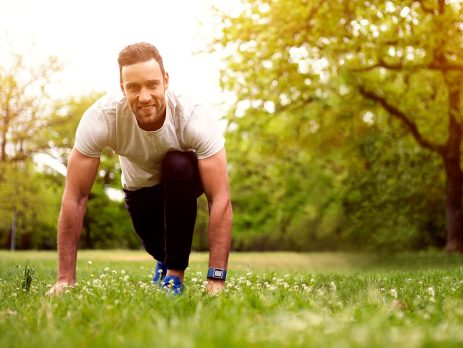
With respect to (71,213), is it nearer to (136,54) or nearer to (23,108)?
(136,54)

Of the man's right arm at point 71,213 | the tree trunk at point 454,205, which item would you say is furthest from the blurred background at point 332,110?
the man's right arm at point 71,213

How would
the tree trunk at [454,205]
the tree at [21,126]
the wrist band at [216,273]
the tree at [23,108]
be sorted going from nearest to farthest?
the wrist band at [216,273] → the tree trunk at [454,205] → the tree at [21,126] → the tree at [23,108]

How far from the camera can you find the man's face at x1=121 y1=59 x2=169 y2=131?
462cm

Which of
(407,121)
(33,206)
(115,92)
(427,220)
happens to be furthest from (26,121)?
(115,92)

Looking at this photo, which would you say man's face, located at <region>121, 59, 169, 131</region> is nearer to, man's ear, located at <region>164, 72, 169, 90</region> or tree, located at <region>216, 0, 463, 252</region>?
man's ear, located at <region>164, 72, 169, 90</region>

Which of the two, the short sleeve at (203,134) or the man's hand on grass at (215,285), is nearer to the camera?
the man's hand on grass at (215,285)

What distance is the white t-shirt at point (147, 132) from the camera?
4.82 metres

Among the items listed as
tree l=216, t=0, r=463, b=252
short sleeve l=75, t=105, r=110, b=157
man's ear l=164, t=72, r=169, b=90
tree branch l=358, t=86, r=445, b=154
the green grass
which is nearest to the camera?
the green grass

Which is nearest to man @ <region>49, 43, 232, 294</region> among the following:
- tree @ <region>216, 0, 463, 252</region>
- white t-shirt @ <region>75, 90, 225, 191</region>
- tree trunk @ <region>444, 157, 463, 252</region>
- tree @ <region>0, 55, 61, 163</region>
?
white t-shirt @ <region>75, 90, 225, 191</region>

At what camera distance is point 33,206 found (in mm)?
26062

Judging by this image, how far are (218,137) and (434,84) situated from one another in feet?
56.5

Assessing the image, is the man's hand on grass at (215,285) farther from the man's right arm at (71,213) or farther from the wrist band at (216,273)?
the man's right arm at (71,213)

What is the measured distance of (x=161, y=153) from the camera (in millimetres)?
5176

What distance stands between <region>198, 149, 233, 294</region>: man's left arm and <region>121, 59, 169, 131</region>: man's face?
1.85 feet
